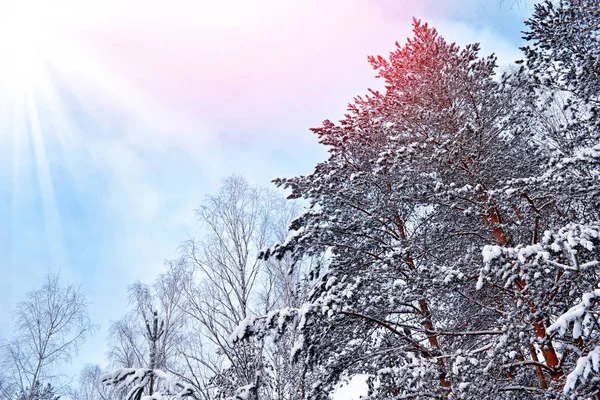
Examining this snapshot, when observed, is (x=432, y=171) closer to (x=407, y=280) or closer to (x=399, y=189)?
(x=399, y=189)

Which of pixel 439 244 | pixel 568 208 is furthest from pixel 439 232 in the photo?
pixel 568 208

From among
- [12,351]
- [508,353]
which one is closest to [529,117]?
[508,353]

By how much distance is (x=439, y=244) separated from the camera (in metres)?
5.57

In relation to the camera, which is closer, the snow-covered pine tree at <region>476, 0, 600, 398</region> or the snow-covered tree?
the snow-covered pine tree at <region>476, 0, 600, 398</region>

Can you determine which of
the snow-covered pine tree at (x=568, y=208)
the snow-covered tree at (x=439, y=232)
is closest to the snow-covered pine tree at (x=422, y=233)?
the snow-covered tree at (x=439, y=232)

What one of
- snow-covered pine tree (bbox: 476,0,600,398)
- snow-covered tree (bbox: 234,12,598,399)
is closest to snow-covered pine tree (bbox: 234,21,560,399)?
snow-covered tree (bbox: 234,12,598,399)

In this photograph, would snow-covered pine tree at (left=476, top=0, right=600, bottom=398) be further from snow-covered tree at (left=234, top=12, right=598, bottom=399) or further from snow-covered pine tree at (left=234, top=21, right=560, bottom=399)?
snow-covered pine tree at (left=234, top=21, right=560, bottom=399)

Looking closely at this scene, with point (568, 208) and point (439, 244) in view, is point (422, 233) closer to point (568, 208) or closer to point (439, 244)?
point (439, 244)

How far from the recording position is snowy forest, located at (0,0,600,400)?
12.2 feet

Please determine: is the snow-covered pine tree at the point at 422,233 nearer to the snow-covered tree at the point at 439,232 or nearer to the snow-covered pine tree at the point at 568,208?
the snow-covered tree at the point at 439,232

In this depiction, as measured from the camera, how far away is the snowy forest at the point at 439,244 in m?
3.73

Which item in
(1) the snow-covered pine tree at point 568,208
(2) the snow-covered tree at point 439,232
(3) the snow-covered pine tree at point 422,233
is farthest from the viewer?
(3) the snow-covered pine tree at point 422,233

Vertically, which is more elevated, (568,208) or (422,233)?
(422,233)

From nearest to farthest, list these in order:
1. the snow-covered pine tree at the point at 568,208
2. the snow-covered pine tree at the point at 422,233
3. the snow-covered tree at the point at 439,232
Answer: the snow-covered pine tree at the point at 568,208
the snow-covered tree at the point at 439,232
the snow-covered pine tree at the point at 422,233
